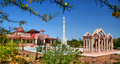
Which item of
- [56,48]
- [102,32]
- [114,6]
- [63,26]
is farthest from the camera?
[63,26]

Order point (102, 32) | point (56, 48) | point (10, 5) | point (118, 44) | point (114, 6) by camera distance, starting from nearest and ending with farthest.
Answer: point (114, 6), point (10, 5), point (56, 48), point (102, 32), point (118, 44)

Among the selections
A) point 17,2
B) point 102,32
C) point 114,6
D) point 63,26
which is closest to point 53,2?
point 114,6

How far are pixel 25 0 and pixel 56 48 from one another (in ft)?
6.43

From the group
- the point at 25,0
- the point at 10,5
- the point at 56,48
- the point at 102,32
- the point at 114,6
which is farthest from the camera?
the point at 102,32

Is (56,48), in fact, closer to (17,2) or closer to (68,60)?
(68,60)

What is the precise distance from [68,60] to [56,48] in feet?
2.36

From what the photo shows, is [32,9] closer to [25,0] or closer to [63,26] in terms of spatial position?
Answer: [25,0]

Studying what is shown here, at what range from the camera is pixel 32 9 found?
3117mm

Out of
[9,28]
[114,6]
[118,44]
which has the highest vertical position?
[114,6]

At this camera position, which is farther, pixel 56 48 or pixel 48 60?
pixel 56 48

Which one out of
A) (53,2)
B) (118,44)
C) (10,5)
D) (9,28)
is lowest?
(118,44)

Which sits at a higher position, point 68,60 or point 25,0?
point 25,0

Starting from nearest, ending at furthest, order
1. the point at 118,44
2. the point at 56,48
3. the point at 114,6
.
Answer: the point at 114,6, the point at 56,48, the point at 118,44

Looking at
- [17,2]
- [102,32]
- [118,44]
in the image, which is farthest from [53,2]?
[118,44]
